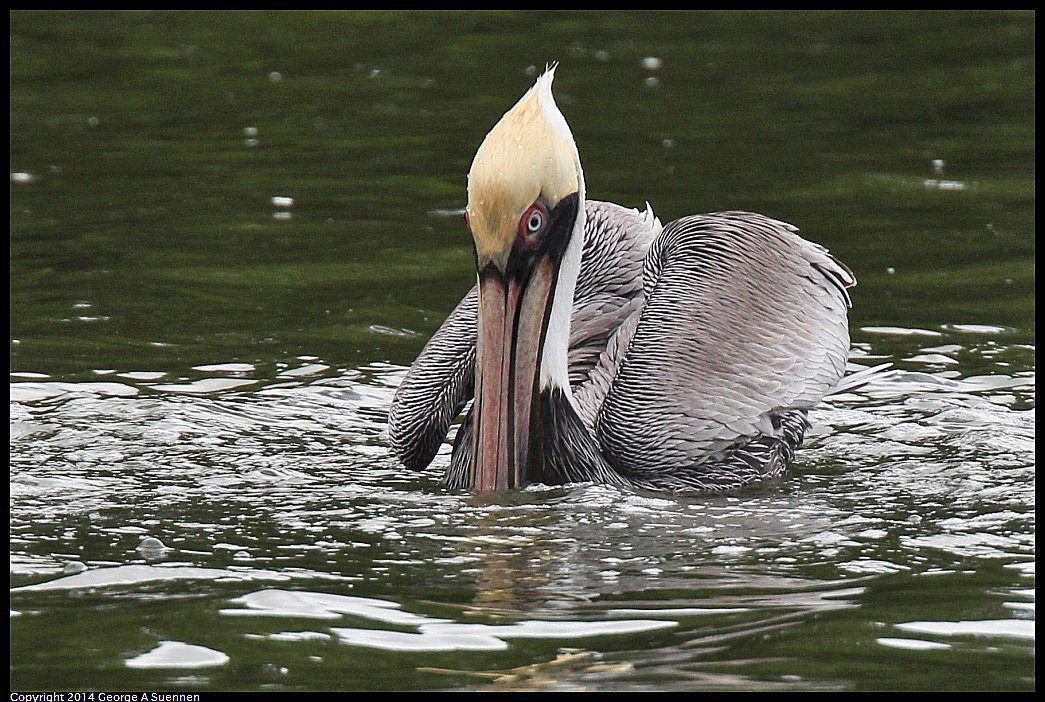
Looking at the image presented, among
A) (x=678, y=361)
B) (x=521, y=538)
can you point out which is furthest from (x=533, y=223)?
(x=521, y=538)

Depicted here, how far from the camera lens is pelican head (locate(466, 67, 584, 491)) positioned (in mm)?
5520

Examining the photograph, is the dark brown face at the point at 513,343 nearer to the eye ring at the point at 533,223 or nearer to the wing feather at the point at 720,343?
the eye ring at the point at 533,223

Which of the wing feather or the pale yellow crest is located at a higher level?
the pale yellow crest

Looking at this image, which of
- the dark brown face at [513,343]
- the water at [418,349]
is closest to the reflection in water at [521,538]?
the water at [418,349]

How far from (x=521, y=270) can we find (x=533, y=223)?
0.50 ft

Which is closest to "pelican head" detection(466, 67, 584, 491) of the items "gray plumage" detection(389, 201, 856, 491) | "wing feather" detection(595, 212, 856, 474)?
"gray plumage" detection(389, 201, 856, 491)

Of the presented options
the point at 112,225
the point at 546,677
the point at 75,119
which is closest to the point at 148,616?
the point at 546,677

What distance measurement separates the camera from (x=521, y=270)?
18.7ft

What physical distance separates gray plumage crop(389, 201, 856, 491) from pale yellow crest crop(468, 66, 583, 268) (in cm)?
62

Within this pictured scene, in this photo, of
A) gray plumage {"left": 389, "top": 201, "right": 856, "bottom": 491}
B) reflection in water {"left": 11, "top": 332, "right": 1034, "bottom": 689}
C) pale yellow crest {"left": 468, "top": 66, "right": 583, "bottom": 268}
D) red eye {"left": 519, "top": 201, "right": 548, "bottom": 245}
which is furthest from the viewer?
gray plumage {"left": 389, "top": 201, "right": 856, "bottom": 491}

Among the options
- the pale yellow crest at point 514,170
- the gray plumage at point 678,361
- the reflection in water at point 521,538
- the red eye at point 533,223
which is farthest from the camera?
the gray plumage at point 678,361

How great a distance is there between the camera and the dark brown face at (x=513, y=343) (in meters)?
5.70

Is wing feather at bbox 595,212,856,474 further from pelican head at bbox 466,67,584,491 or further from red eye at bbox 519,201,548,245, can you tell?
red eye at bbox 519,201,548,245

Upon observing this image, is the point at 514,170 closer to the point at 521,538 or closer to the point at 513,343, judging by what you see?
the point at 513,343
